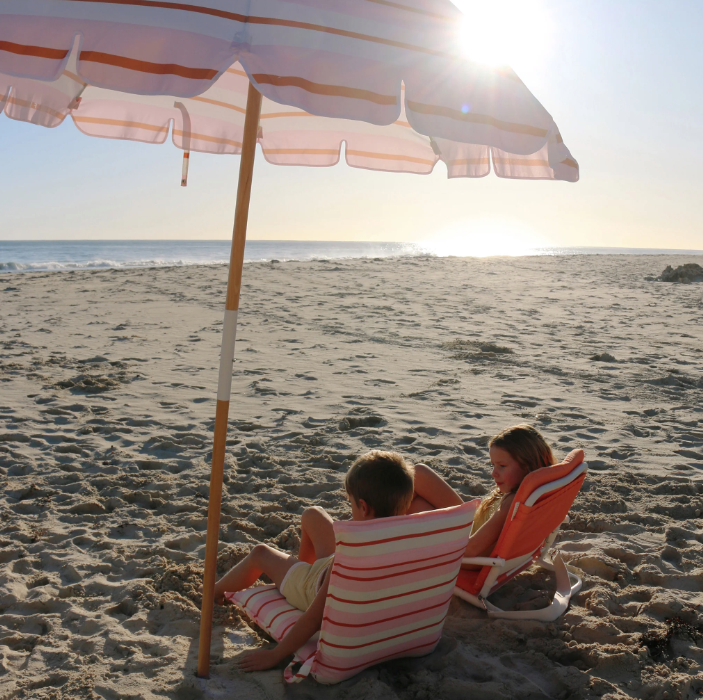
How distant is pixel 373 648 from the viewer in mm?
2156

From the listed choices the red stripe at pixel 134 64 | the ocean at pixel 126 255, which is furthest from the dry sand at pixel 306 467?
the ocean at pixel 126 255

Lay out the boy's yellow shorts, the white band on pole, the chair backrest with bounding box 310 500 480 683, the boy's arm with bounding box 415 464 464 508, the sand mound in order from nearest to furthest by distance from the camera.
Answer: the chair backrest with bounding box 310 500 480 683, the white band on pole, the boy's yellow shorts, the boy's arm with bounding box 415 464 464 508, the sand mound

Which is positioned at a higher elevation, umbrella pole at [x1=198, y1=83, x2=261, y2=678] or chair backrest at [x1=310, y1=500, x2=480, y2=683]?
umbrella pole at [x1=198, y1=83, x2=261, y2=678]

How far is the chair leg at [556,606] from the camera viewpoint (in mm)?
2561

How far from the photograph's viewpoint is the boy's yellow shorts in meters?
2.37

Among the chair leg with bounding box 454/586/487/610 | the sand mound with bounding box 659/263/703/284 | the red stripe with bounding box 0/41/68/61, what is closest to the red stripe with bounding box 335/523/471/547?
the chair leg with bounding box 454/586/487/610

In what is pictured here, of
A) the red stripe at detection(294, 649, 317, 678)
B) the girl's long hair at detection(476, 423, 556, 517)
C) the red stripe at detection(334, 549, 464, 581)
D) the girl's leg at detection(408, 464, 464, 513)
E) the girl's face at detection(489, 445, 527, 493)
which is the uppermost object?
the girl's long hair at detection(476, 423, 556, 517)

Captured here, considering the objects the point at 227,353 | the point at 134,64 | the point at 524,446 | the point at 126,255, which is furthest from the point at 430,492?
the point at 126,255

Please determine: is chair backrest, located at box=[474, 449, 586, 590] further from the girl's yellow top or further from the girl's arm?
→ the girl's yellow top

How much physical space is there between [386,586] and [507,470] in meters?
0.88

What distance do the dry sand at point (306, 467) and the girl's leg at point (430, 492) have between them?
467mm

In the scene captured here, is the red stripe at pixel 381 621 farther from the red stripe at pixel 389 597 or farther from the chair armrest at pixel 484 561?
the chair armrest at pixel 484 561

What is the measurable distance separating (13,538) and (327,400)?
9.46 ft

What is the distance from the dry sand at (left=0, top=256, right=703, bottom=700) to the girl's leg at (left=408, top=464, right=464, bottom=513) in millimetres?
467
